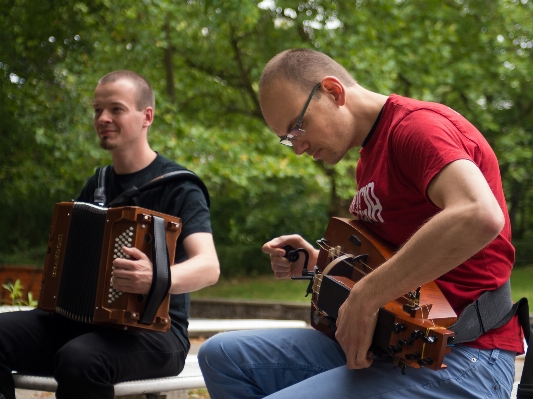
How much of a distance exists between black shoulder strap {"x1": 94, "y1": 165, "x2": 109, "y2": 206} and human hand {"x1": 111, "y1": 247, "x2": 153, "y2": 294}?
0.52 metres

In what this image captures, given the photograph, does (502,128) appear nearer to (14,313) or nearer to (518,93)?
(518,93)

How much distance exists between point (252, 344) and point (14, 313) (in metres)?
1.42

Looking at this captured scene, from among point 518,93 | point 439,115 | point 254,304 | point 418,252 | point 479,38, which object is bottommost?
point 254,304

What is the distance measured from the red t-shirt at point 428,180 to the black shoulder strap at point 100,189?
163 cm

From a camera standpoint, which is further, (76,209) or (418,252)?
(76,209)

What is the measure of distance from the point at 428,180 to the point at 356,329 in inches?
18.3

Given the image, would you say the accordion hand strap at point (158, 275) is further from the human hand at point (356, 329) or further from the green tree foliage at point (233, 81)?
the green tree foliage at point (233, 81)

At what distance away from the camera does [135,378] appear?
10.2 ft

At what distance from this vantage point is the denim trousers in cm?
289

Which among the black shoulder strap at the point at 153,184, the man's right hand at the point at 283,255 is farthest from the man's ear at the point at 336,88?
the black shoulder strap at the point at 153,184

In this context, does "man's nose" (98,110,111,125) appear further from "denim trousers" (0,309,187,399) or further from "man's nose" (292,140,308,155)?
"man's nose" (292,140,308,155)

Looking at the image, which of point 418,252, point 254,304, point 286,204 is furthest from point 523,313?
point 286,204

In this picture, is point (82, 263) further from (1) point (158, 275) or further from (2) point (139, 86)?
(2) point (139, 86)

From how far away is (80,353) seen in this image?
2.92 metres
